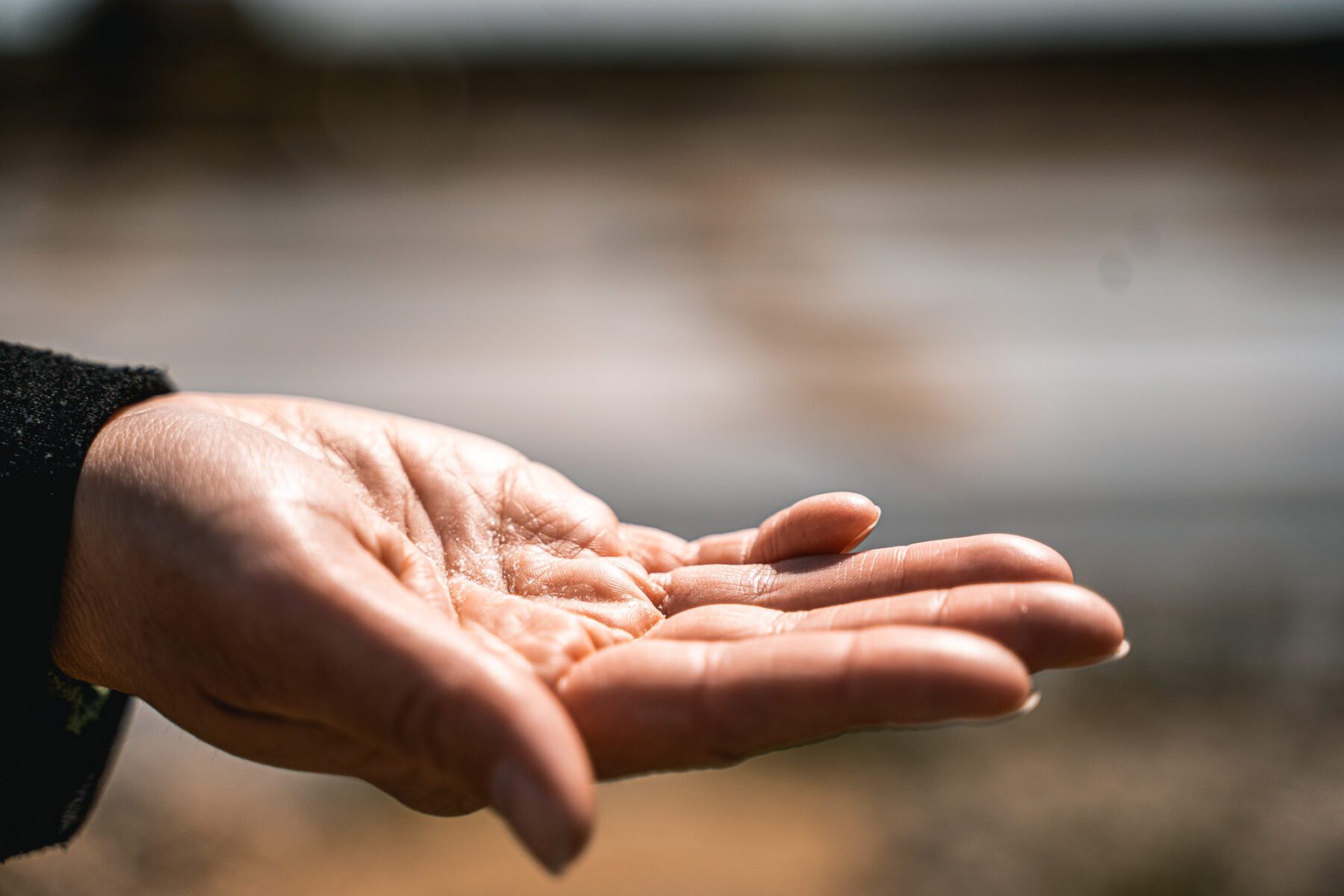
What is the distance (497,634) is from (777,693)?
0.47 m

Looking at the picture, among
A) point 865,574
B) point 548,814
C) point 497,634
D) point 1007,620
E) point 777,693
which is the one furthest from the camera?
point 865,574

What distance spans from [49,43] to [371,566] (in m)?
8.10

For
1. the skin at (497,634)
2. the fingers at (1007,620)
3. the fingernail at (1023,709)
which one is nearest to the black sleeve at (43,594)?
the skin at (497,634)

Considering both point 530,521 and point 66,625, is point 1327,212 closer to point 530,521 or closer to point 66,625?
point 530,521

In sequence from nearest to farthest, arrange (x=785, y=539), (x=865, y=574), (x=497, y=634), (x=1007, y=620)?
→ (x=1007, y=620) < (x=497, y=634) < (x=865, y=574) < (x=785, y=539)

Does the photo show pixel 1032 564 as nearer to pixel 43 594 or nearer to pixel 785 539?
pixel 785 539

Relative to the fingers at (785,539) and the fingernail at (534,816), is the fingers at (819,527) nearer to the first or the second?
the fingers at (785,539)

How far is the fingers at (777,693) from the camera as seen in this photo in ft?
3.54

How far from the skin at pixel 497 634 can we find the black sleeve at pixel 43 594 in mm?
40

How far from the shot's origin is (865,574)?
4.88ft

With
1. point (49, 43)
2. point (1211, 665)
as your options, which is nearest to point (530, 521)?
point (1211, 665)

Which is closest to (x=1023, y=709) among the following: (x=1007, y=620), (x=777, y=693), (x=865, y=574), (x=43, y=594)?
(x=1007, y=620)

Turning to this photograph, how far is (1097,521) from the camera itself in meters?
4.35

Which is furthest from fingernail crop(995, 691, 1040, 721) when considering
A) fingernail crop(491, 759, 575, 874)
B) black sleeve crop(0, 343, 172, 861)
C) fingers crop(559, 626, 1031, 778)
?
black sleeve crop(0, 343, 172, 861)
